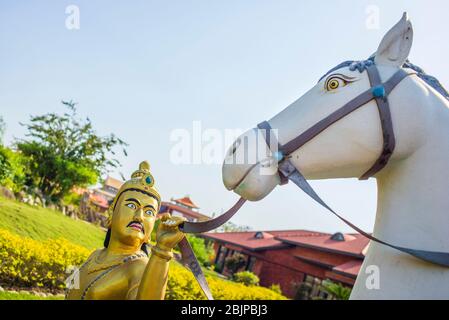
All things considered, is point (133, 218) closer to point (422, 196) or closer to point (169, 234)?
point (169, 234)

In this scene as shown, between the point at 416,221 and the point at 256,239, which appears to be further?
the point at 256,239

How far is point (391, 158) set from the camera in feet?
5.15

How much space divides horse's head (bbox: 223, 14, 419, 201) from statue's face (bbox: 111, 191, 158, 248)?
33.3 inches

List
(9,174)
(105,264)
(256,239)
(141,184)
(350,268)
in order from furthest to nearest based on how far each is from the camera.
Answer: (256,239) < (9,174) < (350,268) < (141,184) < (105,264)

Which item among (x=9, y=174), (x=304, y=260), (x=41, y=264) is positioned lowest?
(x=304, y=260)

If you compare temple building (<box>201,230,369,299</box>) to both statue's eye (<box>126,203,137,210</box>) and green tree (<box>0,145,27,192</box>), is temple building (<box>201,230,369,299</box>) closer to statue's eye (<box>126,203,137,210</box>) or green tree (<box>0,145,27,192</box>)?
statue's eye (<box>126,203,137,210</box>)

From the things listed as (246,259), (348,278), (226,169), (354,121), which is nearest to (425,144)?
(354,121)

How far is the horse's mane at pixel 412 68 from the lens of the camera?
1.66 m

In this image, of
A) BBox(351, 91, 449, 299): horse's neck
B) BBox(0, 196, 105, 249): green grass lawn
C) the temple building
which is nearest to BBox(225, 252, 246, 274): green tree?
the temple building

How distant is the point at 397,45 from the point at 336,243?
16140 millimetres

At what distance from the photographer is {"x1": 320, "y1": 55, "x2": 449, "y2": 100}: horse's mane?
5.44 feet

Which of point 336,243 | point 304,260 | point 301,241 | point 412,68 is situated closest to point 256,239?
point 301,241

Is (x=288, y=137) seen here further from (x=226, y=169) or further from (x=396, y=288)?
(x=396, y=288)
